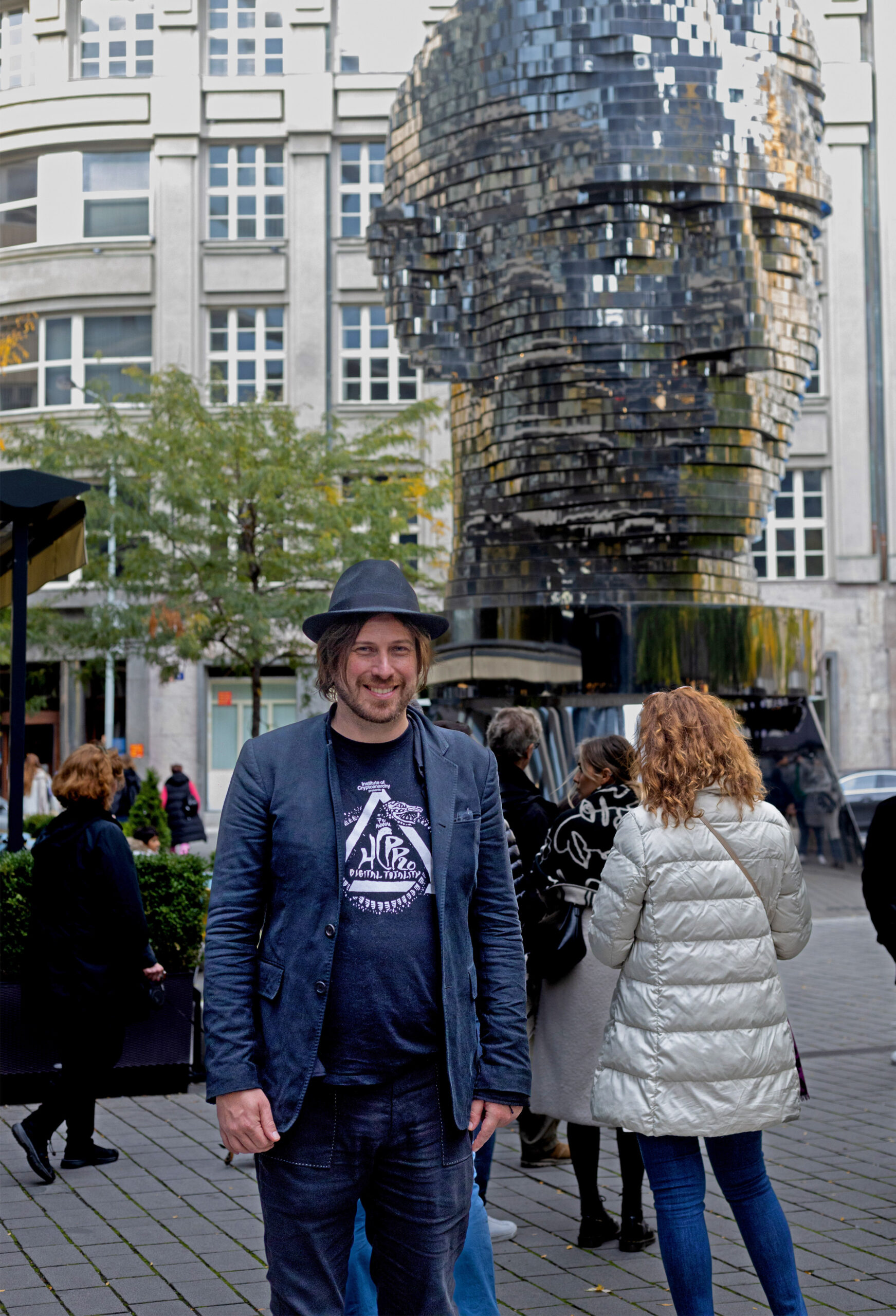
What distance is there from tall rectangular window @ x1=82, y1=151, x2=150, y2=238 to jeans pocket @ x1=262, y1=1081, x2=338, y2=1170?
110ft

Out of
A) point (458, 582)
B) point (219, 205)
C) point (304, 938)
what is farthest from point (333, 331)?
point (304, 938)

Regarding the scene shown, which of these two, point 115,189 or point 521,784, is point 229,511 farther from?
point 521,784

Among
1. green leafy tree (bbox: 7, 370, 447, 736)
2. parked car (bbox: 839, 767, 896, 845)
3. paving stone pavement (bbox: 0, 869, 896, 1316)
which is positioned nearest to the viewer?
paving stone pavement (bbox: 0, 869, 896, 1316)

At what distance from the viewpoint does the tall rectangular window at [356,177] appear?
34000 mm

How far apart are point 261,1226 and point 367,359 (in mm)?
29816

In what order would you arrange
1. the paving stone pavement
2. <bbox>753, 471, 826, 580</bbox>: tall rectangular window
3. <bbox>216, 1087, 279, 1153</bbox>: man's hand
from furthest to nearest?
<bbox>753, 471, 826, 580</bbox>: tall rectangular window
the paving stone pavement
<bbox>216, 1087, 279, 1153</bbox>: man's hand

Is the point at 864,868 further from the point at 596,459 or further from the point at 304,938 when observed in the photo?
the point at 596,459

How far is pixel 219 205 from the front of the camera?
3412 centimetres

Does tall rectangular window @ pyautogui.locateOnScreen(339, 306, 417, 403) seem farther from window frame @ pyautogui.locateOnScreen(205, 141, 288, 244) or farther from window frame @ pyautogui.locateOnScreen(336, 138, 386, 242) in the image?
window frame @ pyautogui.locateOnScreen(205, 141, 288, 244)

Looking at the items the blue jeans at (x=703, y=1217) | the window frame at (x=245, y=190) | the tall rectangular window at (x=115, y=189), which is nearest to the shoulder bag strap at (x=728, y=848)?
the blue jeans at (x=703, y=1217)

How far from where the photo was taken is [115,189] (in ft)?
111

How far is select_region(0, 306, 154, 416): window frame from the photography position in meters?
33.7

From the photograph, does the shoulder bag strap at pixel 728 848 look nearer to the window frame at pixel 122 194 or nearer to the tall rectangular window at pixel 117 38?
the window frame at pixel 122 194

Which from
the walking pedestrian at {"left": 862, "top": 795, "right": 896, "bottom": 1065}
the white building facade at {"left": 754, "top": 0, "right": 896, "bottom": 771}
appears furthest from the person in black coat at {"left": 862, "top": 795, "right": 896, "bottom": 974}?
the white building facade at {"left": 754, "top": 0, "right": 896, "bottom": 771}
